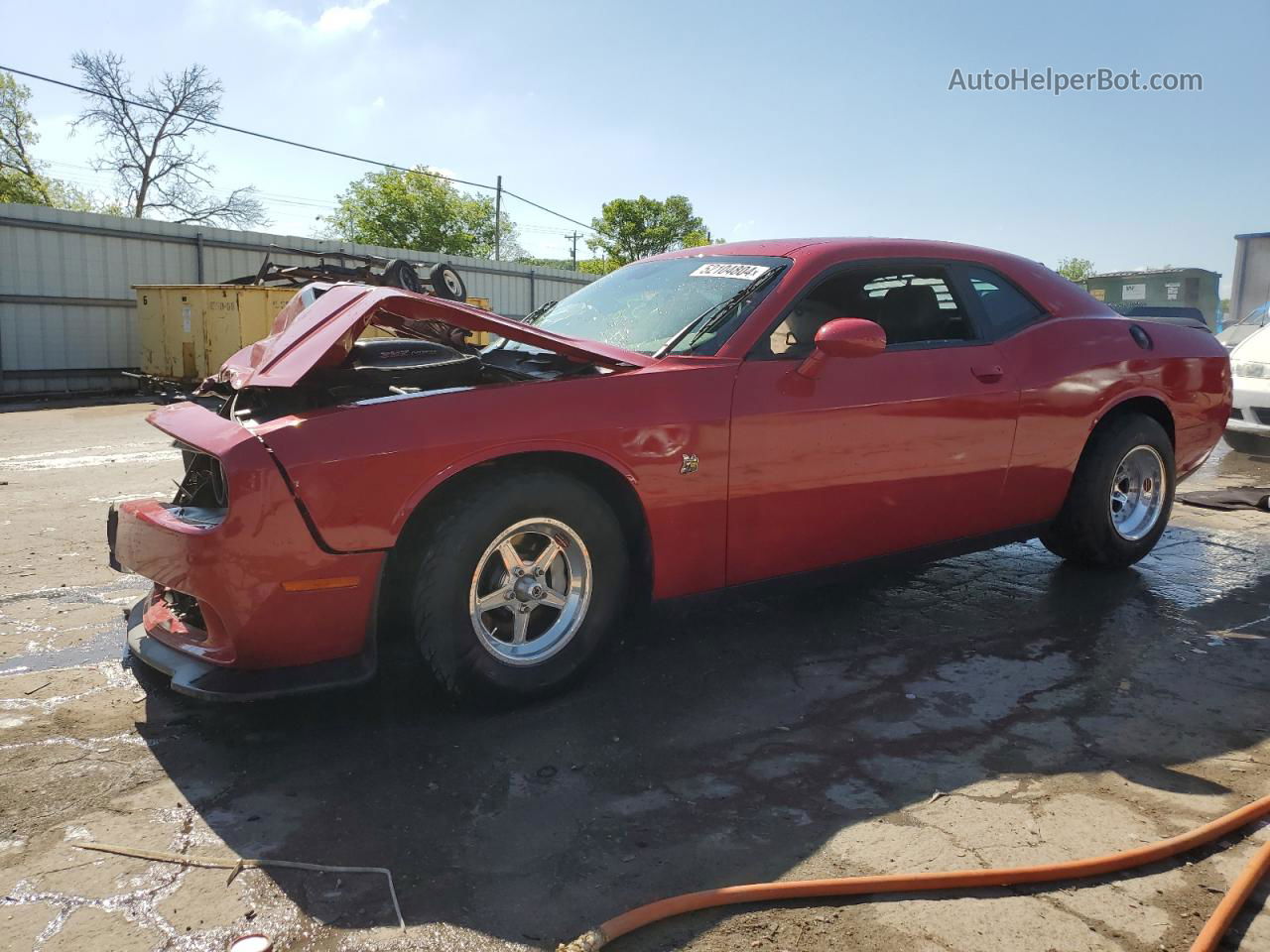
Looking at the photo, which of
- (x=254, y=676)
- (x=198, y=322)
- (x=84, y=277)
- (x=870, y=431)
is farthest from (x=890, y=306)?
(x=84, y=277)

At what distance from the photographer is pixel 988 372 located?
3.79 metres

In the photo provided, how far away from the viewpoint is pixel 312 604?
8.30 ft

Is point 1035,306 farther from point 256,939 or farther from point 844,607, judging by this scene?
point 256,939

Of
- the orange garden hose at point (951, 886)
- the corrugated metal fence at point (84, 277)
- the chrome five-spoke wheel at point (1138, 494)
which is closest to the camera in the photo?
the orange garden hose at point (951, 886)

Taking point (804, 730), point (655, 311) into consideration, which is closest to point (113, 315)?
point (655, 311)

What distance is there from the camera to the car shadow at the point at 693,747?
212cm

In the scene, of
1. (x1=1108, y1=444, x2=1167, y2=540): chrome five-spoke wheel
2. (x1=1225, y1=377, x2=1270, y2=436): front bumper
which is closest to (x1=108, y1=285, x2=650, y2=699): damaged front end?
(x1=1108, y1=444, x2=1167, y2=540): chrome five-spoke wheel

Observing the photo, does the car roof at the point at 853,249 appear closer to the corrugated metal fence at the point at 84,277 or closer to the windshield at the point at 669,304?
the windshield at the point at 669,304

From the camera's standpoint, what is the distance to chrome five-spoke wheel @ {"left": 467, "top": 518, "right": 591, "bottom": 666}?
9.16ft

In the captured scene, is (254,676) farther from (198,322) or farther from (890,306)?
(198,322)

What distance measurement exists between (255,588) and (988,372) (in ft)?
9.39

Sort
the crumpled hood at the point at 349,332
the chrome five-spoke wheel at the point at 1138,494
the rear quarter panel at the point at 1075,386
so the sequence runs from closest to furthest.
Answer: the crumpled hood at the point at 349,332 < the rear quarter panel at the point at 1075,386 < the chrome five-spoke wheel at the point at 1138,494

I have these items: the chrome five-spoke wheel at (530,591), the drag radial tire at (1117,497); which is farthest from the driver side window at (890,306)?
the chrome five-spoke wheel at (530,591)

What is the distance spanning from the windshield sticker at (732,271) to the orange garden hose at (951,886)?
2.17 m
